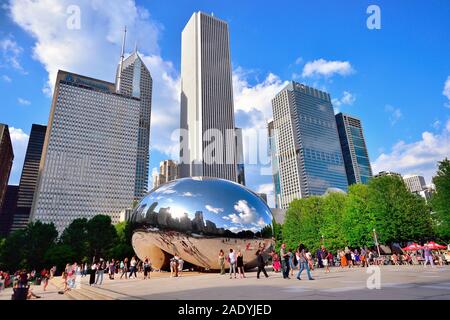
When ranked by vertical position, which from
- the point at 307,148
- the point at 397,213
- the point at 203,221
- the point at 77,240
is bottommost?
the point at 203,221

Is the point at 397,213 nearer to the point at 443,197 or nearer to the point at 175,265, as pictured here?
the point at 443,197

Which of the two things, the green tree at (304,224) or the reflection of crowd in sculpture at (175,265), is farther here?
the green tree at (304,224)

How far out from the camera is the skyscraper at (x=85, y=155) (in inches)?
6024

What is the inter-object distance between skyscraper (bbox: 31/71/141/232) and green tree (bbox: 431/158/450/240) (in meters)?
157

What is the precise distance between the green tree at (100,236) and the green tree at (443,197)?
65.3 meters

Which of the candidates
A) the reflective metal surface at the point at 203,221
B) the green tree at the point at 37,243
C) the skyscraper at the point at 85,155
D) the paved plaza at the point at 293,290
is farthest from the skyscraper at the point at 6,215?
the paved plaza at the point at 293,290

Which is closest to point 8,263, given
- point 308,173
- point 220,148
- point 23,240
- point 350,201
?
point 23,240

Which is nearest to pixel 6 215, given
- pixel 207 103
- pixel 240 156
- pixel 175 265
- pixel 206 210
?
pixel 207 103

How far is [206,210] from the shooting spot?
17.7m

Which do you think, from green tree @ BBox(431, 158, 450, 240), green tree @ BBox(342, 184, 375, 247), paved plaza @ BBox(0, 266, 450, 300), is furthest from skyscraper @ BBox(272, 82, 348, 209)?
paved plaza @ BBox(0, 266, 450, 300)

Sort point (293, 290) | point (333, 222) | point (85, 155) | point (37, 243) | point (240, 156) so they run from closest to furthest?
point (293, 290) < point (333, 222) < point (37, 243) < point (85, 155) < point (240, 156)

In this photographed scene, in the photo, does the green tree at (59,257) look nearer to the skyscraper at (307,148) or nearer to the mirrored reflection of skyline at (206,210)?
the mirrored reflection of skyline at (206,210)

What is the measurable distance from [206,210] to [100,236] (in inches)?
2459

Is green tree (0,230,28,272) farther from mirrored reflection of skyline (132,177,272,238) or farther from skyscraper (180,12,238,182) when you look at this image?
skyscraper (180,12,238,182)
